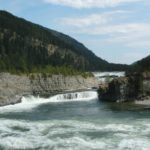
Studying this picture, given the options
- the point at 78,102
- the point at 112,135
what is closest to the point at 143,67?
the point at 78,102

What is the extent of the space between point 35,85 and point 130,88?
23.1 meters

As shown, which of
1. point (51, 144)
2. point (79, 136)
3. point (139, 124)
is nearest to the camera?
point (51, 144)

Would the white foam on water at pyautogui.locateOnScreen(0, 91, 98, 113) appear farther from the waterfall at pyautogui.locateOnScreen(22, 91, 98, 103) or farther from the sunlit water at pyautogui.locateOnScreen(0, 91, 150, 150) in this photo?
the sunlit water at pyautogui.locateOnScreen(0, 91, 150, 150)

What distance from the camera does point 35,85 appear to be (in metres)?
99.4

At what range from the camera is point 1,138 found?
4484 cm

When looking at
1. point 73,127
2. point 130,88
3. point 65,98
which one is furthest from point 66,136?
point 65,98

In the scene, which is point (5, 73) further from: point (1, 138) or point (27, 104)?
point (1, 138)

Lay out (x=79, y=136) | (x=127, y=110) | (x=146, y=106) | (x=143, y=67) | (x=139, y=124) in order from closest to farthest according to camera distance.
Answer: (x=79, y=136), (x=139, y=124), (x=127, y=110), (x=146, y=106), (x=143, y=67)

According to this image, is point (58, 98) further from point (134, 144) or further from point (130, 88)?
point (134, 144)

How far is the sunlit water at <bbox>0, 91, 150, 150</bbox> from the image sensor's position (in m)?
41.9

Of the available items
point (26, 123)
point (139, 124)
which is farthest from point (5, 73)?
point (139, 124)

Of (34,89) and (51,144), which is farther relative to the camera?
(34,89)

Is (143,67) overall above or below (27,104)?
above

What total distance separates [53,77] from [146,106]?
34.4 m
